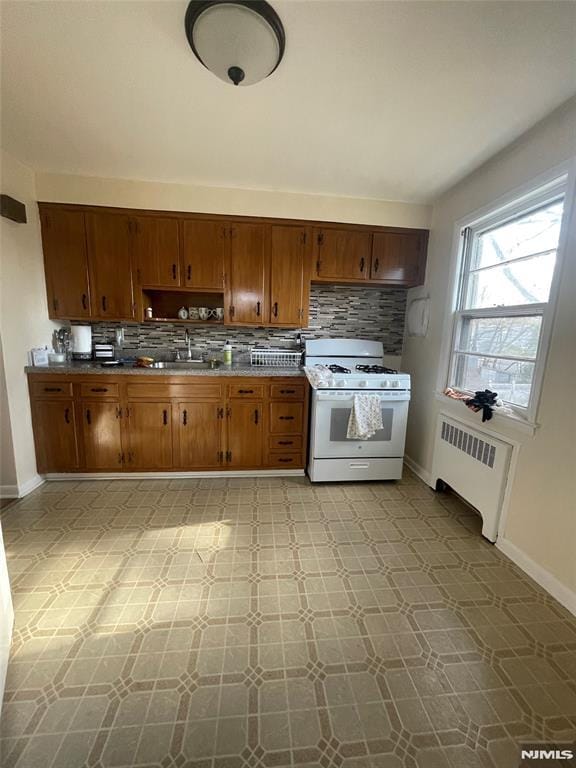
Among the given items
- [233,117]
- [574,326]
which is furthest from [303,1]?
[574,326]

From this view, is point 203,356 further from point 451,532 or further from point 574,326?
point 574,326

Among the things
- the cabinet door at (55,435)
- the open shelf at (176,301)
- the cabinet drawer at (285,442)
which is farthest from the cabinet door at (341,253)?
the cabinet door at (55,435)

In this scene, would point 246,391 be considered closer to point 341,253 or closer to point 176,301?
point 176,301

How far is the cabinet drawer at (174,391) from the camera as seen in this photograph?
8.49 feet

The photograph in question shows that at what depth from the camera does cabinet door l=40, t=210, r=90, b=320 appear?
255 centimetres

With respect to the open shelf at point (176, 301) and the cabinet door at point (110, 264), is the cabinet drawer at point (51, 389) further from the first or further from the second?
the open shelf at point (176, 301)

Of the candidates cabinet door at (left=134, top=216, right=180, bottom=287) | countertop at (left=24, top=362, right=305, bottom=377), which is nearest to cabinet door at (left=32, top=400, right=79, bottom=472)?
countertop at (left=24, top=362, right=305, bottom=377)

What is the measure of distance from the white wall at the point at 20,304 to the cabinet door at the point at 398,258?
9.54 feet

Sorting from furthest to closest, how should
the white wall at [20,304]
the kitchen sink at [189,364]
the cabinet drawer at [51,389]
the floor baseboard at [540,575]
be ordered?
the kitchen sink at [189,364], the cabinet drawer at [51,389], the white wall at [20,304], the floor baseboard at [540,575]

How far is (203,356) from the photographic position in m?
3.16

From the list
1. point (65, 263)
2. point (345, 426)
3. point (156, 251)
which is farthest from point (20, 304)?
point (345, 426)

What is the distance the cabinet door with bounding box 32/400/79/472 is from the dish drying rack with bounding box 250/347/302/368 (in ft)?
5.41

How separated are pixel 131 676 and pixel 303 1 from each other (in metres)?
2.63

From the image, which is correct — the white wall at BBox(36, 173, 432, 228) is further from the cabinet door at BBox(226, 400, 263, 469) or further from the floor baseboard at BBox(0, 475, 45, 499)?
the floor baseboard at BBox(0, 475, 45, 499)
